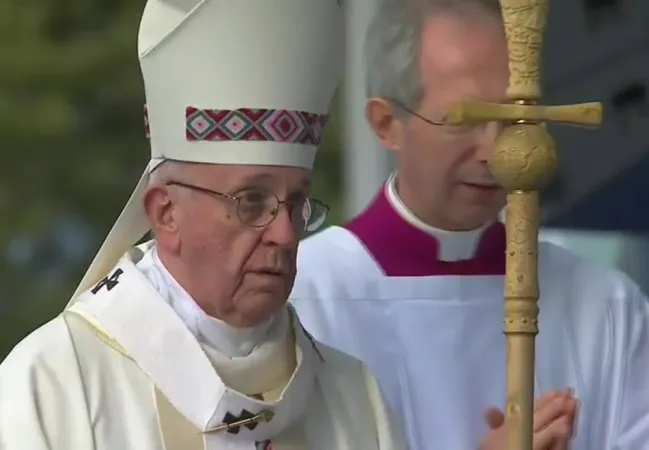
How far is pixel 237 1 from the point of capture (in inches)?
69.7

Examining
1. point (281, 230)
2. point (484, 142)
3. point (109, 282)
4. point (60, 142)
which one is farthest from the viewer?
point (60, 142)

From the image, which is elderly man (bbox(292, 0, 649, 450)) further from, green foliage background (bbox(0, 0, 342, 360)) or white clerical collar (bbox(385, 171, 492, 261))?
green foliage background (bbox(0, 0, 342, 360))

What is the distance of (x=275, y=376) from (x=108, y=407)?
0.20 m

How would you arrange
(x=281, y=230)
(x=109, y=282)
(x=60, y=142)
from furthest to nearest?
(x=60, y=142) < (x=109, y=282) < (x=281, y=230)

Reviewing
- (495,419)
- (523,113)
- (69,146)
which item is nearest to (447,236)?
(495,419)

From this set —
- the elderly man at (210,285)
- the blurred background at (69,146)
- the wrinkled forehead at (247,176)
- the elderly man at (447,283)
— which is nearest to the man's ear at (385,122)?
the elderly man at (447,283)

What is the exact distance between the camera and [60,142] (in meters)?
3.22

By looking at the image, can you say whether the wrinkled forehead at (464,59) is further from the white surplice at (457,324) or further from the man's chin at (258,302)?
the man's chin at (258,302)

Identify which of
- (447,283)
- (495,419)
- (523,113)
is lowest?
(495,419)

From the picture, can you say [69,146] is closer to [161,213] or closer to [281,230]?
[161,213]

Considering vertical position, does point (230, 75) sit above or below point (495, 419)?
above

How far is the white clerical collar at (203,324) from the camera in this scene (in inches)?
67.1

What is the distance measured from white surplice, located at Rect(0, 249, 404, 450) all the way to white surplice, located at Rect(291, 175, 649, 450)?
346 millimetres

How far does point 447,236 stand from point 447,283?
8cm
